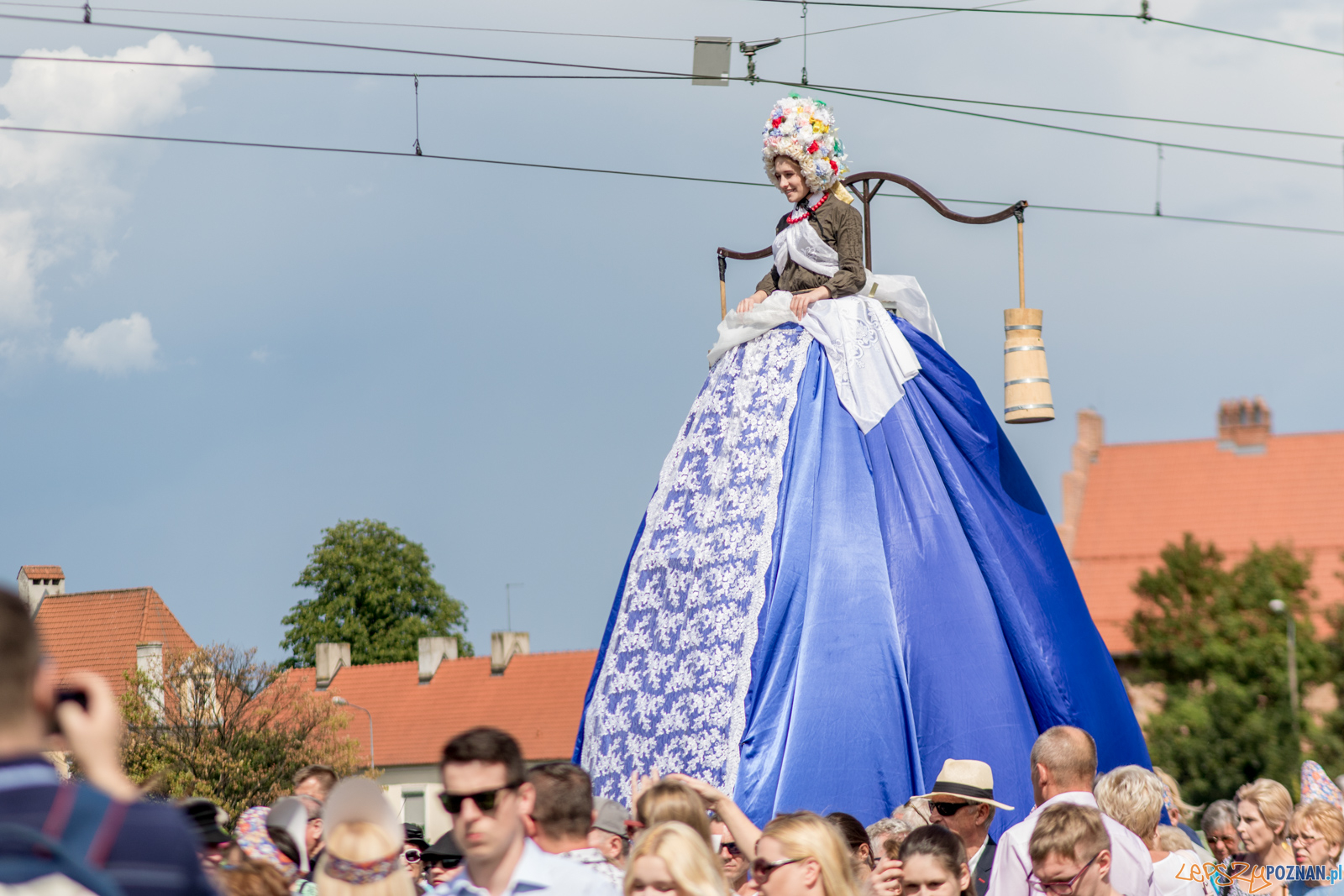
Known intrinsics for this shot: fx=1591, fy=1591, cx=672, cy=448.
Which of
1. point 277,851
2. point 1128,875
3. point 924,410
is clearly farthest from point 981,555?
point 277,851

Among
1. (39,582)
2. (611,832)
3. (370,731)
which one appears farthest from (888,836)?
(39,582)

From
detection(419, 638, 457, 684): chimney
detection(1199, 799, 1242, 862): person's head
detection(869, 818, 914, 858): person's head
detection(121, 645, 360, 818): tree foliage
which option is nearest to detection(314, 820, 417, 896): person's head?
detection(869, 818, 914, 858): person's head

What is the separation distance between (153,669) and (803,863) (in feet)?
132

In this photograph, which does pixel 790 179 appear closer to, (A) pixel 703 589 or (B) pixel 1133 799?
(A) pixel 703 589

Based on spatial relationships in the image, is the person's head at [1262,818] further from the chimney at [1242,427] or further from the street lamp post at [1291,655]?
the chimney at [1242,427]

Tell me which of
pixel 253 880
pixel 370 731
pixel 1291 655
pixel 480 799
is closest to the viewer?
pixel 480 799

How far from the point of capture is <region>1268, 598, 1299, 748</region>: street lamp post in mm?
Result: 35844

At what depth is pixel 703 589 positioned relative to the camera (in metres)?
8.24

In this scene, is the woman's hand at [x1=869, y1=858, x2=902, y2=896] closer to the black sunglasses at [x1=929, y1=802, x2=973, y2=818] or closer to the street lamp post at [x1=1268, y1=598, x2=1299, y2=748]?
the black sunglasses at [x1=929, y1=802, x2=973, y2=818]

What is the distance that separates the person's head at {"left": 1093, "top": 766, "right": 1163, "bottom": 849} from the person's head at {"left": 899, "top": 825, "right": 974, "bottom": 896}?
121 centimetres

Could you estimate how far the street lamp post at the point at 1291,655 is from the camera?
35.8 metres

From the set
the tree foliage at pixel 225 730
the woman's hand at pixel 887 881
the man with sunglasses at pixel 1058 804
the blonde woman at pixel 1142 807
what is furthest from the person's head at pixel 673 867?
the tree foliage at pixel 225 730

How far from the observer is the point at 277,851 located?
4641mm

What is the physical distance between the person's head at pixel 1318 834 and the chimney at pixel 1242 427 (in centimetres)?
4760
